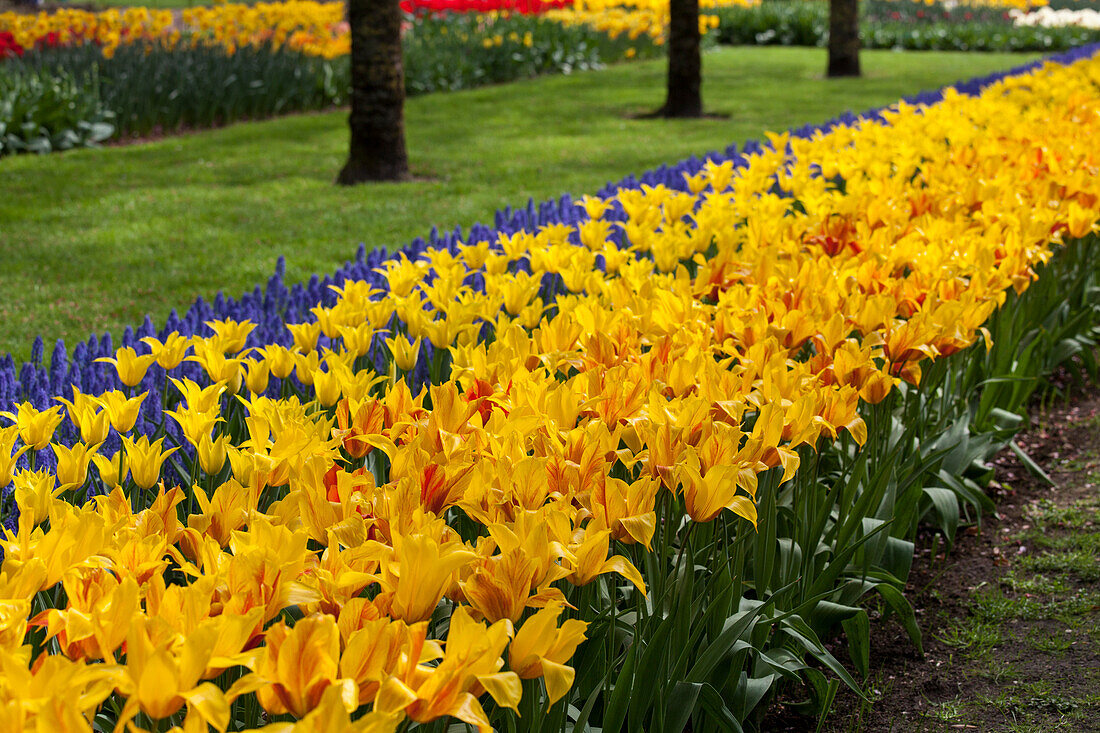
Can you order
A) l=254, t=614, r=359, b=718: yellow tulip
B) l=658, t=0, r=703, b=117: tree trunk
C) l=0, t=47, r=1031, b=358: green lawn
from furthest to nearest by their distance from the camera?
l=658, t=0, r=703, b=117: tree trunk
l=0, t=47, r=1031, b=358: green lawn
l=254, t=614, r=359, b=718: yellow tulip

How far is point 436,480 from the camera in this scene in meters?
1.64

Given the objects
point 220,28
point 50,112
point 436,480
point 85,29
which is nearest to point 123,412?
point 436,480

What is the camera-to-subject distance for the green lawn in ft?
19.8

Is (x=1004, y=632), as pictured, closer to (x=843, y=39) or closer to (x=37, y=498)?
(x=37, y=498)

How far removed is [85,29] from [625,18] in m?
10.0

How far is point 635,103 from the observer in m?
13.6

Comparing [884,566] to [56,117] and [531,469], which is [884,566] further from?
[56,117]

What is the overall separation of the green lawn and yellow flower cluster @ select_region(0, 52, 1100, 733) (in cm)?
302

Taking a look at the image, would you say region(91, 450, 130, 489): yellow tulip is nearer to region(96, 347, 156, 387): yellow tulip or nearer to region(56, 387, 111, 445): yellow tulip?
region(56, 387, 111, 445): yellow tulip

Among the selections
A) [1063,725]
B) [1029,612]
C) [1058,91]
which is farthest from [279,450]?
[1058,91]

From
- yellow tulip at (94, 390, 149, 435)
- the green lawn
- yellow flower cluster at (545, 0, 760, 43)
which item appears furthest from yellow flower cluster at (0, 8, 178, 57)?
yellow tulip at (94, 390, 149, 435)

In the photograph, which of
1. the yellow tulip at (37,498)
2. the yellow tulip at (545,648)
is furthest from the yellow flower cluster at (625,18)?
the yellow tulip at (545,648)

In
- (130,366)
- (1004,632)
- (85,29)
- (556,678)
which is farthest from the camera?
(85,29)

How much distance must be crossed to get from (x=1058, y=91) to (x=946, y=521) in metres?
6.16
